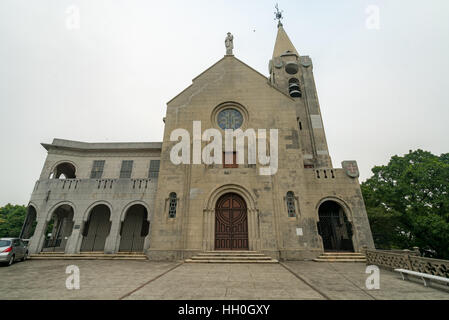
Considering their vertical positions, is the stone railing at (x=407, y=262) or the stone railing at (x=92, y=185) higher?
the stone railing at (x=92, y=185)

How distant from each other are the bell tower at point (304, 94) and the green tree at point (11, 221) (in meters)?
50.0

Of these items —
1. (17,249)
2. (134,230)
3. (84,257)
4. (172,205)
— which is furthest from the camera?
(134,230)

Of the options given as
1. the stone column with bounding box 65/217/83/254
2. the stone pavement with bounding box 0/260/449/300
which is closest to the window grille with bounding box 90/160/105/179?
the stone column with bounding box 65/217/83/254

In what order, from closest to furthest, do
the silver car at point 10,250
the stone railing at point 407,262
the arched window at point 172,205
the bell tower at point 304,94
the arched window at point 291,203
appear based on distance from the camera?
1. the stone railing at point 407,262
2. the silver car at point 10,250
3. the arched window at point 291,203
4. the arched window at point 172,205
5. the bell tower at point 304,94

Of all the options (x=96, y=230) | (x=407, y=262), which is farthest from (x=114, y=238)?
(x=407, y=262)

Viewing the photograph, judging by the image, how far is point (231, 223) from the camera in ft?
41.6

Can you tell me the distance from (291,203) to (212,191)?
5.71 metres

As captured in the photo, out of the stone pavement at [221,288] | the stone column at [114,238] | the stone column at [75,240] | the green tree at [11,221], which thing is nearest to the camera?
the stone pavement at [221,288]

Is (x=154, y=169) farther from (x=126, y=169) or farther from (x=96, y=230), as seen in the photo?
(x=96, y=230)

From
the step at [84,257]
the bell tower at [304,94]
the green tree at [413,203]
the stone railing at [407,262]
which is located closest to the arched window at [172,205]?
the step at [84,257]

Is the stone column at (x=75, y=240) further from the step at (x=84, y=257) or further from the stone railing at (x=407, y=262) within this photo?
the stone railing at (x=407, y=262)

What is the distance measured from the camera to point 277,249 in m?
11.7

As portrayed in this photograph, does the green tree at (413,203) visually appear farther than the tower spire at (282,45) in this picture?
No

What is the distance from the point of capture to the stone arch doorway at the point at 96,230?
53.7 feet
